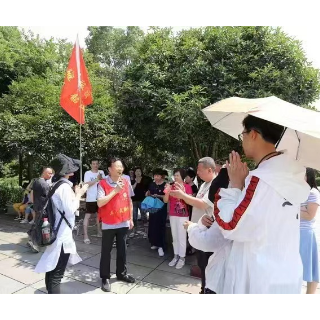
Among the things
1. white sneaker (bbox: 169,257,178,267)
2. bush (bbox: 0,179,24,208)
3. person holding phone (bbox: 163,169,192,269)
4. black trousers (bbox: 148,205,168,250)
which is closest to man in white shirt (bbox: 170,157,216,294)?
person holding phone (bbox: 163,169,192,269)

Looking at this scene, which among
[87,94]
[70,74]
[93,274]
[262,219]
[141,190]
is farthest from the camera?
[141,190]

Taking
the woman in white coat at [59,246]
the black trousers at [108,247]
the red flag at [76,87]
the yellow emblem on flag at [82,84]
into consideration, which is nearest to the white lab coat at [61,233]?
the woman in white coat at [59,246]

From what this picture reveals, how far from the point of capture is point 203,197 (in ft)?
10.3

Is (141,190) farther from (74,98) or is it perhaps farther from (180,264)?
(74,98)

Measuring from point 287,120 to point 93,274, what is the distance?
3974 millimetres

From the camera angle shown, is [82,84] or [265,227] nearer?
[265,227]

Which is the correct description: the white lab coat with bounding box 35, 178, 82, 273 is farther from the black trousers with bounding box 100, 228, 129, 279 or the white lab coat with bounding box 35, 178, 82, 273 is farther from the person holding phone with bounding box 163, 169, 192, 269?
the person holding phone with bounding box 163, 169, 192, 269

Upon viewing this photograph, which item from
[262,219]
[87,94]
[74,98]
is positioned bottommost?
[262,219]

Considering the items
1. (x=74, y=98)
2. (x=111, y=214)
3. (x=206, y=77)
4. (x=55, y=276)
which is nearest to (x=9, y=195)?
(x=74, y=98)

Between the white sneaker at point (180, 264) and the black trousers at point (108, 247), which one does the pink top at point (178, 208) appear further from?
the black trousers at point (108, 247)

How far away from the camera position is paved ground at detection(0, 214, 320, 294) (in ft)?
A: 12.8

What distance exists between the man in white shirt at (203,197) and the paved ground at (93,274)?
100 centimetres

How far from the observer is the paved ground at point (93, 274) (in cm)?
390
